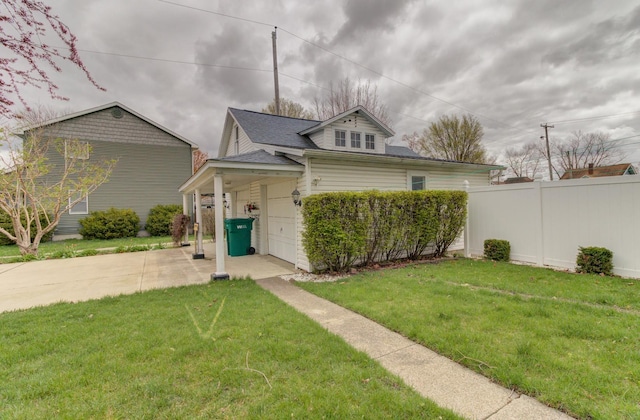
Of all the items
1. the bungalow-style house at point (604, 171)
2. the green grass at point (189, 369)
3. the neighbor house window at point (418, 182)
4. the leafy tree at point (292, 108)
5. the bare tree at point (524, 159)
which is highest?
the leafy tree at point (292, 108)

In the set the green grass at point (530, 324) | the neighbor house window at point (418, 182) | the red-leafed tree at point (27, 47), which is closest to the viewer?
the red-leafed tree at point (27, 47)

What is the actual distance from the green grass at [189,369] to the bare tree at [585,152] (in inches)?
1469

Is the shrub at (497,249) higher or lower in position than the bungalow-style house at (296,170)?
lower

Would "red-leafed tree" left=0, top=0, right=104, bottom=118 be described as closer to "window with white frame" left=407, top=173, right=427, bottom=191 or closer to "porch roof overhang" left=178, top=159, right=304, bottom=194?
"porch roof overhang" left=178, top=159, right=304, bottom=194

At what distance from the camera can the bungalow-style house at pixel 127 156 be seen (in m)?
13.7

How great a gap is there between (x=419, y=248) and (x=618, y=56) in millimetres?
11173

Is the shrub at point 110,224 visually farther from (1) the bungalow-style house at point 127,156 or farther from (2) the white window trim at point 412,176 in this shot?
(2) the white window trim at point 412,176

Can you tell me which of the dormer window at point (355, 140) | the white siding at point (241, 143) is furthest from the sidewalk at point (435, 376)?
the white siding at point (241, 143)

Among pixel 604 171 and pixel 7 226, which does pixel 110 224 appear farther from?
pixel 604 171

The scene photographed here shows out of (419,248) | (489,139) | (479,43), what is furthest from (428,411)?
(489,139)

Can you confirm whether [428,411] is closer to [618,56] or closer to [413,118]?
[618,56]

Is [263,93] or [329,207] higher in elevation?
[263,93]

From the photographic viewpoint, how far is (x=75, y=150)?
11.9 meters

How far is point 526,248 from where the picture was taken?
6.87 metres
